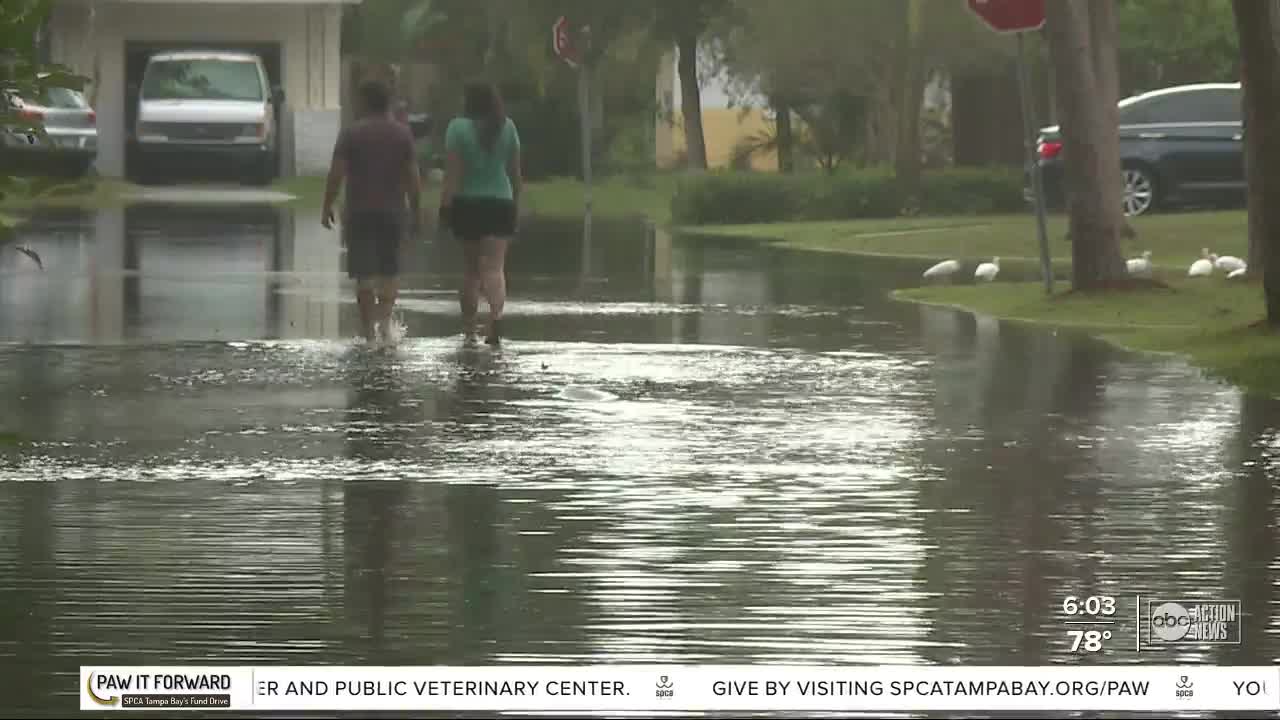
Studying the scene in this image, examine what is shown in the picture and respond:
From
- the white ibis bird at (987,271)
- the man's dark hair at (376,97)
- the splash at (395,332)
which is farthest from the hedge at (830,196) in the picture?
the man's dark hair at (376,97)

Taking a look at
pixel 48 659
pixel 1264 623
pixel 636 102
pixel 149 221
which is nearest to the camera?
pixel 48 659

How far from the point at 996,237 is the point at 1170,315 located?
11988 millimetres

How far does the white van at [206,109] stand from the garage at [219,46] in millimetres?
3132

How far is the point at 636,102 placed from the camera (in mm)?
64750

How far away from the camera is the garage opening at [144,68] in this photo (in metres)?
49.3

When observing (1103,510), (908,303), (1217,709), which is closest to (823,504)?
(1103,510)

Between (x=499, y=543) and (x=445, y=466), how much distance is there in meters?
2.10

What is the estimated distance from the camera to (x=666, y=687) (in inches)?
292

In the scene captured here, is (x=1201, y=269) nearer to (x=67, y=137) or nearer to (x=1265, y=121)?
(x=1265, y=121)

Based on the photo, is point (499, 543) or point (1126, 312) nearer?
point (499, 543)

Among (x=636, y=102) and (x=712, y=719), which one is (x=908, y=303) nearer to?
(x=712, y=719)

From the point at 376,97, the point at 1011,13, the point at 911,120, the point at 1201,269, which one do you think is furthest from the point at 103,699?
the point at 911,120

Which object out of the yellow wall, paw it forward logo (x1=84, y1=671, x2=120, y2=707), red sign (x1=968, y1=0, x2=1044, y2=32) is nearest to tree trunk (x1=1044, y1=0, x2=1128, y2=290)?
red sign (x1=968, y1=0, x2=1044, y2=32)

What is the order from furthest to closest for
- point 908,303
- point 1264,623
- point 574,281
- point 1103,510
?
point 574,281 → point 908,303 → point 1103,510 → point 1264,623
